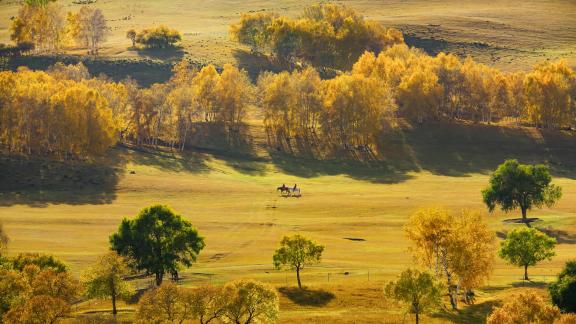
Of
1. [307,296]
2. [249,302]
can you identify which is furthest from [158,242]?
[249,302]

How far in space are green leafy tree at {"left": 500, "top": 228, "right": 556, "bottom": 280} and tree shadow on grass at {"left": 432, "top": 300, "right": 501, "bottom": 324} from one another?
1486 cm

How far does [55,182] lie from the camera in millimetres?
161375

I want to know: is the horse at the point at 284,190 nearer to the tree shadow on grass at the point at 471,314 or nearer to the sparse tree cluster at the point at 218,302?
the tree shadow on grass at the point at 471,314

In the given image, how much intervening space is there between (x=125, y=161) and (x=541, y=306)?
117m

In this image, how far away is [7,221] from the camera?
435ft

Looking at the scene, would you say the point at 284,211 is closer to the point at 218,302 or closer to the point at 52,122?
the point at 52,122

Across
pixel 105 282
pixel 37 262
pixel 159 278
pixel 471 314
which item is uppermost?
pixel 37 262

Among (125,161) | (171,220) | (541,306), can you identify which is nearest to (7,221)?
(171,220)

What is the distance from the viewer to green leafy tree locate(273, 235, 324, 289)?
10369cm

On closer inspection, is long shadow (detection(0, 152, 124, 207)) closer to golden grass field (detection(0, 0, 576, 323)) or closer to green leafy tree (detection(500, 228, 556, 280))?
golden grass field (detection(0, 0, 576, 323))

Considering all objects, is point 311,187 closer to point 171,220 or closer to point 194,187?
point 194,187

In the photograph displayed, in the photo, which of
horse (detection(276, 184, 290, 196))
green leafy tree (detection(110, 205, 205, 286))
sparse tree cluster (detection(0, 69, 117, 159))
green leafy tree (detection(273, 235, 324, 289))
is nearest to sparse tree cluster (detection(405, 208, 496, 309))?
green leafy tree (detection(273, 235, 324, 289))

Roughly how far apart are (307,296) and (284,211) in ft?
165

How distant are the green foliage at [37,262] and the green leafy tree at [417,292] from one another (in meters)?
33.2
